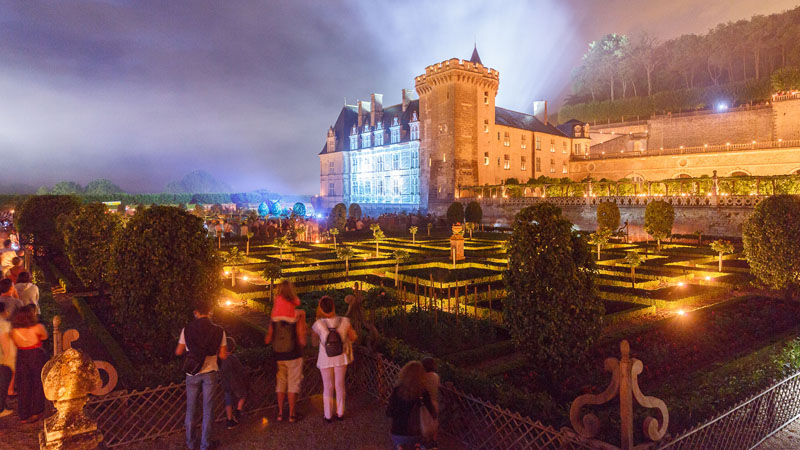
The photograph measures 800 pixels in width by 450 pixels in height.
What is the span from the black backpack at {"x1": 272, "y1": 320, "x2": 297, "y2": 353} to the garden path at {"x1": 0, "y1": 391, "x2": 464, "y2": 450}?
1.03 m

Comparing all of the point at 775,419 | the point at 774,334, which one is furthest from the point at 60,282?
the point at 774,334

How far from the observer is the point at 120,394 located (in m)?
5.34

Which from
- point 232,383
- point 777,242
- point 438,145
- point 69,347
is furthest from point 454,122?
point 69,347

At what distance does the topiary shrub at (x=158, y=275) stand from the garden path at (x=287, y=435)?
2001 millimetres

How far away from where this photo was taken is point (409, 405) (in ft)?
15.6

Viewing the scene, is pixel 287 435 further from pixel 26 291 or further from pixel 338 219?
pixel 338 219

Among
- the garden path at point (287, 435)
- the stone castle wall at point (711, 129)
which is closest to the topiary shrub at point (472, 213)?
the stone castle wall at point (711, 129)

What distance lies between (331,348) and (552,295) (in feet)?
11.2

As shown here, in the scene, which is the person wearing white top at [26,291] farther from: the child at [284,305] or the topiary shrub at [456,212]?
the topiary shrub at [456,212]

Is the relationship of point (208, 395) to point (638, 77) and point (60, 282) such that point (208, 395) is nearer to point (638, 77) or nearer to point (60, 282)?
point (60, 282)

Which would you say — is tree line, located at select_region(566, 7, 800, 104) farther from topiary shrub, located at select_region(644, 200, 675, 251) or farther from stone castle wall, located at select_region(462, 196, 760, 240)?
topiary shrub, located at select_region(644, 200, 675, 251)

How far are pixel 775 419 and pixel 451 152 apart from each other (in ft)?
138

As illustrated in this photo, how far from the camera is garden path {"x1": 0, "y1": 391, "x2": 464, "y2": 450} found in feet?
18.1

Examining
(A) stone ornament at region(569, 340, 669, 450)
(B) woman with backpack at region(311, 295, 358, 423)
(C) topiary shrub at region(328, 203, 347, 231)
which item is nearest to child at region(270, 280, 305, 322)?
(B) woman with backpack at region(311, 295, 358, 423)
